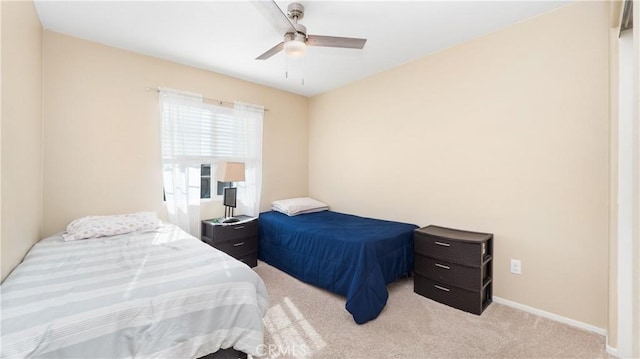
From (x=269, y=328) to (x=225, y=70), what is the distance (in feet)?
9.64

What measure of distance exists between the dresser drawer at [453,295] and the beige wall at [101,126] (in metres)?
2.68

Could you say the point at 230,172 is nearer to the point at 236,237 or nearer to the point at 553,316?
the point at 236,237

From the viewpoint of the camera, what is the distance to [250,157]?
3662 mm

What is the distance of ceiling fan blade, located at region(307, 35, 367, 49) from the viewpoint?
1905 millimetres

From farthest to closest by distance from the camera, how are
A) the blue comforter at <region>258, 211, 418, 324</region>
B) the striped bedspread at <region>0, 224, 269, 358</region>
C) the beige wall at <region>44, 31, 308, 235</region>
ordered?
the beige wall at <region>44, 31, 308, 235</region> < the blue comforter at <region>258, 211, 418, 324</region> < the striped bedspread at <region>0, 224, 269, 358</region>

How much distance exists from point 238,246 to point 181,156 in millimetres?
1261

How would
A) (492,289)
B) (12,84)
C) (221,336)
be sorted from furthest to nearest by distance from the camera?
1. (492,289)
2. (12,84)
3. (221,336)

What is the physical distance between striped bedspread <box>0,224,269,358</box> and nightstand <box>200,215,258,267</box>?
1.10 meters

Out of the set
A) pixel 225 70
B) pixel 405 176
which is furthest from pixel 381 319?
pixel 225 70

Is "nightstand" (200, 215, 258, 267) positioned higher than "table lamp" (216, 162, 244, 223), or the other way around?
"table lamp" (216, 162, 244, 223)

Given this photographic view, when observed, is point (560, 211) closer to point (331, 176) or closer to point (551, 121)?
point (551, 121)

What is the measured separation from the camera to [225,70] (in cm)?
328

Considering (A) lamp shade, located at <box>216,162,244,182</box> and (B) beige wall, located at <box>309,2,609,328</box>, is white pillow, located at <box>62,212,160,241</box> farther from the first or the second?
(B) beige wall, located at <box>309,2,609,328</box>

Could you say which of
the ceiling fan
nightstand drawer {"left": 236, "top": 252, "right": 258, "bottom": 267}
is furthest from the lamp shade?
the ceiling fan
